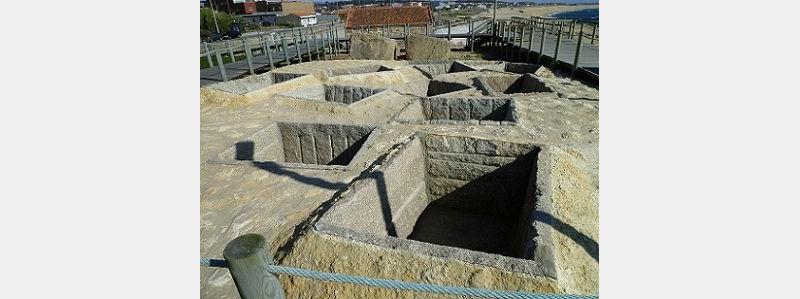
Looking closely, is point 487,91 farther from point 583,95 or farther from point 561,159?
point 561,159

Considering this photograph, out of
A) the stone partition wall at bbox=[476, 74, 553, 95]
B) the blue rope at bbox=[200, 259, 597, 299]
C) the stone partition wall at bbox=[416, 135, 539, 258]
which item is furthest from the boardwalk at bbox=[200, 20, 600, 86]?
the blue rope at bbox=[200, 259, 597, 299]

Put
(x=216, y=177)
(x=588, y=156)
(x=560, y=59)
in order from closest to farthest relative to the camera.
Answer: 1. (x=216, y=177)
2. (x=588, y=156)
3. (x=560, y=59)

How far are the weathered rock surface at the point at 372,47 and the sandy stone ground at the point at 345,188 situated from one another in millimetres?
9401

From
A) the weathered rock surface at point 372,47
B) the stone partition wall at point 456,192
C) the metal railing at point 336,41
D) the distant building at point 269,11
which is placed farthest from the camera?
the distant building at point 269,11

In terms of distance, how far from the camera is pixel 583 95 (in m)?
9.52

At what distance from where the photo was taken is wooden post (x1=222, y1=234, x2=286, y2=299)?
1589 millimetres

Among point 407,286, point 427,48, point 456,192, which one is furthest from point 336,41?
point 407,286

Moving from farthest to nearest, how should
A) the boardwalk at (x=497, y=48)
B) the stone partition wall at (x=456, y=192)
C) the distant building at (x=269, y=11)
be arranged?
the distant building at (x=269, y=11) → the boardwalk at (x=497, y=48) → the stone partition wall at (x=456, y=192)

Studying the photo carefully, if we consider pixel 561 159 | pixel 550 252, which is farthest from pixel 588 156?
pixel 550 252

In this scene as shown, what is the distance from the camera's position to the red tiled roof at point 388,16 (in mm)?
34172

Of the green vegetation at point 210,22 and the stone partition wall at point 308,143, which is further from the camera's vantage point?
the green vegetation at point 210,22

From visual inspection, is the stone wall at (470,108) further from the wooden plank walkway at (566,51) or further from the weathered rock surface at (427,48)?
the weathered rock surface at (427,48)

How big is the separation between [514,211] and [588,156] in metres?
1.40

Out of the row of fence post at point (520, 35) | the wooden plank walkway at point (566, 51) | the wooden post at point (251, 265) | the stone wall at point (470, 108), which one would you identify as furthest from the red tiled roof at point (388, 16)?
the wooden post at point (251, 265)
